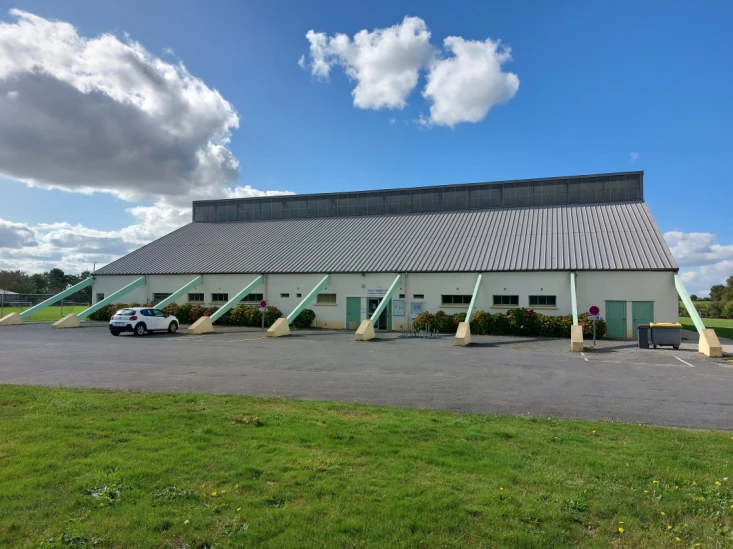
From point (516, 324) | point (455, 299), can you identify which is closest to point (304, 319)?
point (455, 299)

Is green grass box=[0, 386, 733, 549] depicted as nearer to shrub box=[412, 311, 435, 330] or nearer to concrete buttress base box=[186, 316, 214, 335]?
concrete buttress base box=[186, 316, 214, 335]

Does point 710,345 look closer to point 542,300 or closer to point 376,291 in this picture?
point 542,300

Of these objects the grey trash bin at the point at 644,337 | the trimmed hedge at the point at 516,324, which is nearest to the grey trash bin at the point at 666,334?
the grey trash bin at the point at 644,337

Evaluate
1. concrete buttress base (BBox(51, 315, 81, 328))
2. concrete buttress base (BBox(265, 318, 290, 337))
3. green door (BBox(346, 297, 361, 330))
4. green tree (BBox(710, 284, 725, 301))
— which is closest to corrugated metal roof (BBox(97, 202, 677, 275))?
green door (BBox(346, 297, 361, 330))

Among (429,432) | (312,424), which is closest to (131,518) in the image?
(312,424)

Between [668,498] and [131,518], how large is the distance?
189 inches

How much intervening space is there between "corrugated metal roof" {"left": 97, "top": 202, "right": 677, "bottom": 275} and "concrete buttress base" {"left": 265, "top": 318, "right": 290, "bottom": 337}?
658cm

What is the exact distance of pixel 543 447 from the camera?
19.5ft

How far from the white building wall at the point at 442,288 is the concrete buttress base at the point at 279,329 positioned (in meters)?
5.57

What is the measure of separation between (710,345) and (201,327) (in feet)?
75.7

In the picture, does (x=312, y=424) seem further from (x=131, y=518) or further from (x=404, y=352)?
(x=404, y=352)

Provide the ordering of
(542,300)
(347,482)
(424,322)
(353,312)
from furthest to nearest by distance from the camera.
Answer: (353,312) < (424,322) < (542,300) < (347,482)

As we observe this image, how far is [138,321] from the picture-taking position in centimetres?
2502

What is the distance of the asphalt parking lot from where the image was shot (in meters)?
9.09
